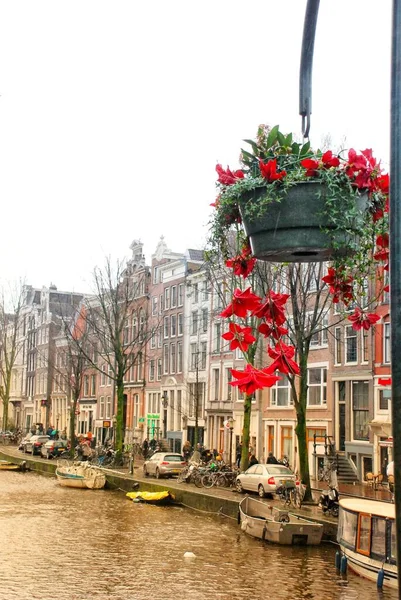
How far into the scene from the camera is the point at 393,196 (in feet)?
7.62

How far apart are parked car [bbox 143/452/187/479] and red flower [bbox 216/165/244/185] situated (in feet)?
123

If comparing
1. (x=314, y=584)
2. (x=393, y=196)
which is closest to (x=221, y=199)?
(x=393, y=196)

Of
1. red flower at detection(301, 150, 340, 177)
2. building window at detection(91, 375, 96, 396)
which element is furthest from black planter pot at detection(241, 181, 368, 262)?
building window at detection(91, 375, 96, 396)

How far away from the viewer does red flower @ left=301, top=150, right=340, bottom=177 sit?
139 inches

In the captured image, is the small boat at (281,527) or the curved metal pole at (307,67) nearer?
the curved metal pole at (307,67)

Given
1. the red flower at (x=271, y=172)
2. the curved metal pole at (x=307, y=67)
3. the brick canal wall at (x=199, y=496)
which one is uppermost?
the curved metal pole at (x=307, y=67)

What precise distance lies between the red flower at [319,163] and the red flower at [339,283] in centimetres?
61

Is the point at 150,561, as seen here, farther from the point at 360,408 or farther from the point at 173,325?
the point at 173,325

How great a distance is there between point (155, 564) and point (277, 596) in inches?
173

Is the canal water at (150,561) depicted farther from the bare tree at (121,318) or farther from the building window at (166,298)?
the building window at (166,298)

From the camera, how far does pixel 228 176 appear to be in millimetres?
3854

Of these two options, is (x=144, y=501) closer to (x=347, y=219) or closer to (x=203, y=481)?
(x=203, y=481)

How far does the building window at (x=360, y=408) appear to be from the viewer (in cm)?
4125

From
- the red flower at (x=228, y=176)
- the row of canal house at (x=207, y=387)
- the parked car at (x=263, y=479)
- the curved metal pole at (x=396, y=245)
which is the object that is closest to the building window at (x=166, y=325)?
the row of canal house at (x=207, y=387)
